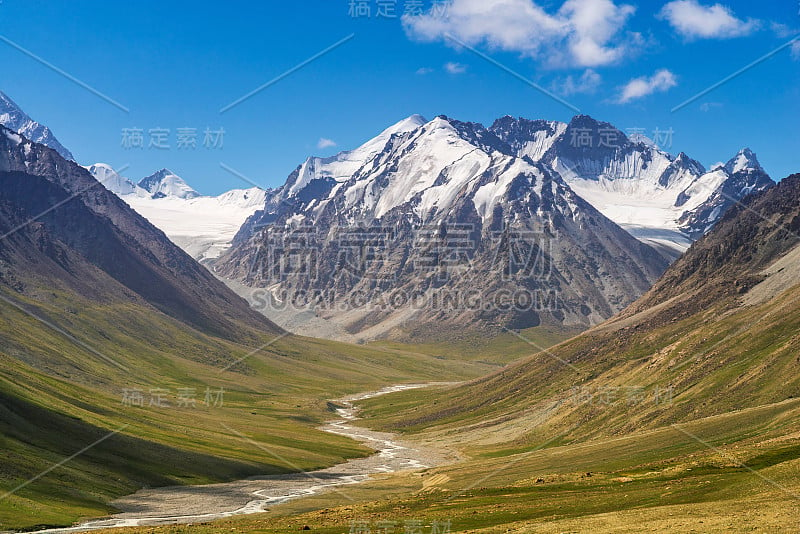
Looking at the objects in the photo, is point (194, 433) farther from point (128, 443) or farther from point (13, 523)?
point (13, 523)

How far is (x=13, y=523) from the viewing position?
3369 inches

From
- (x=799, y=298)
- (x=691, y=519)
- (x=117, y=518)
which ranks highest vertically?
(x=799, y=298)

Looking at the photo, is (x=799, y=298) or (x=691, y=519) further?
(x=799, y=298)

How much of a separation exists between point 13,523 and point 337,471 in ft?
288

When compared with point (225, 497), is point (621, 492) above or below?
above

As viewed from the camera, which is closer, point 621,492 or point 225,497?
point 621,492

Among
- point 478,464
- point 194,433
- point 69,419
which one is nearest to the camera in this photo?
point 69,419

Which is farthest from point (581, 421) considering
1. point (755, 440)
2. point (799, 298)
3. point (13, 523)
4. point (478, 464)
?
point (13, 523)

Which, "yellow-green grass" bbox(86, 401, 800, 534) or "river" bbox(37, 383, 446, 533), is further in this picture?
"river" bbox(37, 383, 446, 533)

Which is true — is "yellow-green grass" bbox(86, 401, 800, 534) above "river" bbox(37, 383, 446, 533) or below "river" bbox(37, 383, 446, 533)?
above

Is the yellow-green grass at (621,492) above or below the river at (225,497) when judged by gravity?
above

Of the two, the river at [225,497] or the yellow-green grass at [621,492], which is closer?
the yellow-green grass at [621,492]

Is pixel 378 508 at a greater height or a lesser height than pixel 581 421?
lesser

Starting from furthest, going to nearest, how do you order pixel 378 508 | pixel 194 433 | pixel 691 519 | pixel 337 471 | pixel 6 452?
pixel 194 433 → pixel 337 471 → pixel 6 452 → pixel 378 508 → pixel 691 519
